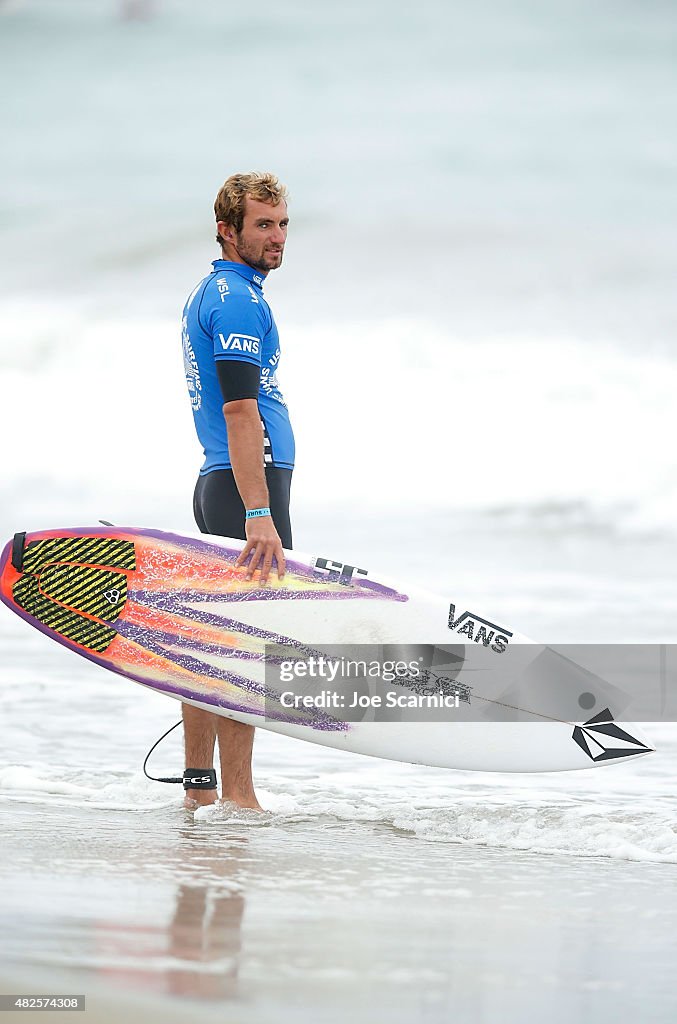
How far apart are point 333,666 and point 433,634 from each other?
0.99 ft

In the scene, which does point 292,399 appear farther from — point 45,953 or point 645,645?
point 45,953

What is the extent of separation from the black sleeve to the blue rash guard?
0.08ft

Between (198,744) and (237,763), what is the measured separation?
0.19 m

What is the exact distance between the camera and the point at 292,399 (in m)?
20.4

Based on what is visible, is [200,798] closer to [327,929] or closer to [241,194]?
[327,929]

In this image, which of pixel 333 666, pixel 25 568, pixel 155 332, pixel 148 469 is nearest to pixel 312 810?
pixel 333 666

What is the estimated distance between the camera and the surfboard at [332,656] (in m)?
3.39

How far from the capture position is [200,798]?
334 centimetres

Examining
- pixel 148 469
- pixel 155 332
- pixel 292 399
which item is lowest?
pixel 148 469

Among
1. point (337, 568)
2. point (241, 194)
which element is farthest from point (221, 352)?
point (337, 568)

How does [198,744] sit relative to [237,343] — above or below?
below

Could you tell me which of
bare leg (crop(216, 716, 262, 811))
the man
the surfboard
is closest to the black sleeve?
the man

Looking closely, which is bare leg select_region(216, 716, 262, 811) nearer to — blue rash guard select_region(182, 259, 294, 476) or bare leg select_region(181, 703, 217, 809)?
bare leg select_region(181, 703, 217, 809)

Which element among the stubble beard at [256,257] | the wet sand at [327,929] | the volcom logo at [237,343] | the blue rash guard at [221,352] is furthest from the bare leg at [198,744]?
the stubble beard at [256,257]
